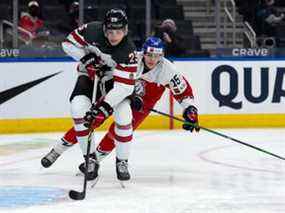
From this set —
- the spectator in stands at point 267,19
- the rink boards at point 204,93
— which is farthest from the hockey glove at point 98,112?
the spectator in stands at point 267,19

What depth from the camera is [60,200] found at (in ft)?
16.5

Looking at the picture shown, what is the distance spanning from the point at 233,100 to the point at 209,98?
296 mm

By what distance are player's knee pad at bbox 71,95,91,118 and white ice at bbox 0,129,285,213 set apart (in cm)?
50

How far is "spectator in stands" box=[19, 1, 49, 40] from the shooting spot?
10109 mm

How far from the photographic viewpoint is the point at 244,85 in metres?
9.84

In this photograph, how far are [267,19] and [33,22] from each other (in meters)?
3.40

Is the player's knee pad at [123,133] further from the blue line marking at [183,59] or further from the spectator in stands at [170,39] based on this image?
the spectator in stands at [170,39]

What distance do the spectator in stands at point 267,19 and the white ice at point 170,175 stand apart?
8.92 ft

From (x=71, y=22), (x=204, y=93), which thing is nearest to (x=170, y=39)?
(x=204, y=93)

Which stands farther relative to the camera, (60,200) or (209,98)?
(209,98)

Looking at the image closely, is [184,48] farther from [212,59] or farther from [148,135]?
[148,135]

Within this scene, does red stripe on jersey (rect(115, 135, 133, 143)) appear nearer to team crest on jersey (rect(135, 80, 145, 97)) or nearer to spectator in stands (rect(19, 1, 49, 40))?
team crest on jersey (rect(135, 80, 145, 97))

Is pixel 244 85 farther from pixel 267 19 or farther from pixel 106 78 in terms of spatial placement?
pixel 106 78

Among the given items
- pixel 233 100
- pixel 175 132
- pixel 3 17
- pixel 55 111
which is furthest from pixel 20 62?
pixel 233 100
